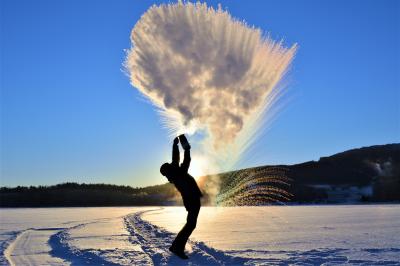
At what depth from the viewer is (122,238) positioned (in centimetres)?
1666

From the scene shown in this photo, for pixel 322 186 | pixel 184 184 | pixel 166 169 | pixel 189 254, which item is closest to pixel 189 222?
pixel 189 254

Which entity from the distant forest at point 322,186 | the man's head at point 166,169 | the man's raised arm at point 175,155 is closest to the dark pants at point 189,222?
the man's head at point 166,169

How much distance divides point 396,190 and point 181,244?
109333mm

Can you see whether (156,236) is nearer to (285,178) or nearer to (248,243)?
(248,243)

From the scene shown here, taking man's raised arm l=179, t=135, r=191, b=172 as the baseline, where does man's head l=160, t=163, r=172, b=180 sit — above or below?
below

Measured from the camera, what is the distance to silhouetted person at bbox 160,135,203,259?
12.2 meters

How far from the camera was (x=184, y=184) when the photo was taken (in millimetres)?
12281

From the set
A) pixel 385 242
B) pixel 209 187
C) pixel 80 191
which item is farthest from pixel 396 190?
pixel 385 242

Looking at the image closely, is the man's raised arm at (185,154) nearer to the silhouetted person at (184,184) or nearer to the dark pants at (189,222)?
the silhouetted person at (184,184)

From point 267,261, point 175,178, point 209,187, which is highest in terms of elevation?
point 209,187

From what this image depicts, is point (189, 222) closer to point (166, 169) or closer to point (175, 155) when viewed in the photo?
point (166, 169)

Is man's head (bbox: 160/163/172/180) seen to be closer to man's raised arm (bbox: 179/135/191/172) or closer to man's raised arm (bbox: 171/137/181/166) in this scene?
man's raised arm (bbox: 171/137/181/166)

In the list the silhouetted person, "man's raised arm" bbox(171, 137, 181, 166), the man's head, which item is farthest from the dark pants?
"man's raised arm" bbox(171, 137, 181, 166)

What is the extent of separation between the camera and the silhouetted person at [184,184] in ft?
40.2
